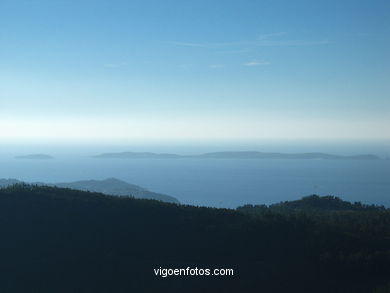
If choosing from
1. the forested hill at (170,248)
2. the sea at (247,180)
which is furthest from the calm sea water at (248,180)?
the forested hill at (170,248)

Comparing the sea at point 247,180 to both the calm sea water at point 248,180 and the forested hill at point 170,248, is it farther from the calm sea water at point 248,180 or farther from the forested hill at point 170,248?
the forested hill at point 170,248

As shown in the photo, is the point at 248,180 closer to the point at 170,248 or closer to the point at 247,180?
the point at 247,180

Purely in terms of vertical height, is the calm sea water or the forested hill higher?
the forested hill

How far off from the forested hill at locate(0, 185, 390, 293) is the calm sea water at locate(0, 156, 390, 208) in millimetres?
75858

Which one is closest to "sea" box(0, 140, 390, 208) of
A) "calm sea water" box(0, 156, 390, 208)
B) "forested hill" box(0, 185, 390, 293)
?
"calm sea water" box(0, 156, 390, 208)

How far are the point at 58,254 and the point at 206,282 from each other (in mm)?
7752

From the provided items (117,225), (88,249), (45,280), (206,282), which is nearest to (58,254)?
(88,249)

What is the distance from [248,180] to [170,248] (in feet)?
462

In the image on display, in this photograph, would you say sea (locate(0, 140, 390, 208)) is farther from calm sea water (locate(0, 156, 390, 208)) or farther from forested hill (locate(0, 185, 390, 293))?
forested hill (locate(0, 185, 390, 293))

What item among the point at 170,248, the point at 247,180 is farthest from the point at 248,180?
the point at 170,248

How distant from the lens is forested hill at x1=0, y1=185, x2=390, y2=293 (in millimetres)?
16344

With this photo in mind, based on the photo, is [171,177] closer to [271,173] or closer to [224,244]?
[271,173]

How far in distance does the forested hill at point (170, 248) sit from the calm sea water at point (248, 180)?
249ft

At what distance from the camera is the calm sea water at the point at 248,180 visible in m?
118
